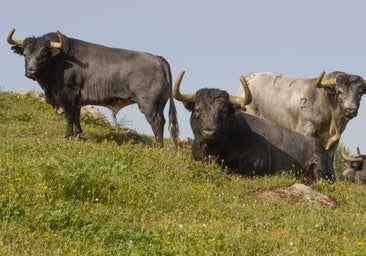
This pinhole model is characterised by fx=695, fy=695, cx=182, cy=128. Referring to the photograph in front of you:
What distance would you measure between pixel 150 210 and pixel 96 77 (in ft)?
30.1

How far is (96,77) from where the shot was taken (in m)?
18.5

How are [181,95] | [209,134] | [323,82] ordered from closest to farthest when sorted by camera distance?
1. [209,134]
2. [181,95]
3. [323,82]

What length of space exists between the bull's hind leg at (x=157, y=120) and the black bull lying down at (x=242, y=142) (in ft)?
10.3

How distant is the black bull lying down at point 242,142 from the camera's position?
14219 millimetres

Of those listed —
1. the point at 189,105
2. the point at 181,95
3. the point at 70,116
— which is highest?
the point at 181,95

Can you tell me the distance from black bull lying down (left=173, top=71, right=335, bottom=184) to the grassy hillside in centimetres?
76

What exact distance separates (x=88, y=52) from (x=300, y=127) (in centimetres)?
608

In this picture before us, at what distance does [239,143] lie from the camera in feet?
48.4

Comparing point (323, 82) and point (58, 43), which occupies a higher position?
point (58, 43)

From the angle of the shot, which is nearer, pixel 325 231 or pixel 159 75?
pixel 325 231

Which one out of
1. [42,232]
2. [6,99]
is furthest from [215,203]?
[6,99]

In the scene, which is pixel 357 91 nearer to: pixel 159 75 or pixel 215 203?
pixel 159 75

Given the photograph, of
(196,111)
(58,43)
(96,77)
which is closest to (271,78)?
(96,77)

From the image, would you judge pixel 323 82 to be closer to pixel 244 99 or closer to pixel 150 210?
pixel 244 99
